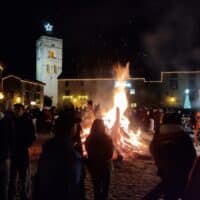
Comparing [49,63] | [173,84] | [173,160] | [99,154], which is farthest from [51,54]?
[173,160]

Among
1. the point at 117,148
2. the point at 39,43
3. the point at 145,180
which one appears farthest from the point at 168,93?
the point at 145,180

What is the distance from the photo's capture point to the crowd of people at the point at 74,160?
3508 mm

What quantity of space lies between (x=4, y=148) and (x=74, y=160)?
2.48 m

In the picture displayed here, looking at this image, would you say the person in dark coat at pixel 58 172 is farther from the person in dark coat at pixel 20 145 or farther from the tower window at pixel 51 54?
the tower window at pixel 51 54

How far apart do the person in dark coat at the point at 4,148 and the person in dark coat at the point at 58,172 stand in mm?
2278

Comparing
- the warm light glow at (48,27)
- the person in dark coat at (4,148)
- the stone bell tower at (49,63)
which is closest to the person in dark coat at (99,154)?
the person in dark coat at (4,148)

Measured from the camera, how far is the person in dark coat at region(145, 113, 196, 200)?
513cm

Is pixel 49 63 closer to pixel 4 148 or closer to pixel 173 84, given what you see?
pixel 173 84

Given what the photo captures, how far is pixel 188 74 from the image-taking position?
65438 millimetres

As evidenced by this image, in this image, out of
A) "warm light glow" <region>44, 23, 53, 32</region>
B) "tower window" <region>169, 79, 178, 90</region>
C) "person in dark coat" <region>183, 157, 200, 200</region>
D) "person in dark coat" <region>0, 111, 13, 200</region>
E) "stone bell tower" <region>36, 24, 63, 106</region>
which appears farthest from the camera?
"warm light glow" <region>44, 23, 53, 32</region>

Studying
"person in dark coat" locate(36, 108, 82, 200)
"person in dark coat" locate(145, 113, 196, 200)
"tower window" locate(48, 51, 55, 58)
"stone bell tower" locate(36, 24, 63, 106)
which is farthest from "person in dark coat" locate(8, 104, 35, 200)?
"tower window" locate(48, 51, 55, 58)

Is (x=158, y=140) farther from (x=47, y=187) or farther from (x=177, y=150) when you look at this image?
(x=47, y=187)

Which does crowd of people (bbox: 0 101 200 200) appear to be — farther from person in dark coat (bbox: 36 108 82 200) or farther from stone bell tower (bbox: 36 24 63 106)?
stone bell tower (bbox: 36 24 63 106)

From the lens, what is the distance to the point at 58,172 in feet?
11.5
